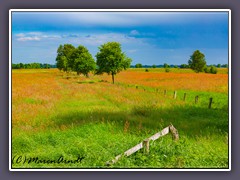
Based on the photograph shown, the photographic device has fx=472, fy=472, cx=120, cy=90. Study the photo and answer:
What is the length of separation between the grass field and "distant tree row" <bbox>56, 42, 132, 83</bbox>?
0.23m

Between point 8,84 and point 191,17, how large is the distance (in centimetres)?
499

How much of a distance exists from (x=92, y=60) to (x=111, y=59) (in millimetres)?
525

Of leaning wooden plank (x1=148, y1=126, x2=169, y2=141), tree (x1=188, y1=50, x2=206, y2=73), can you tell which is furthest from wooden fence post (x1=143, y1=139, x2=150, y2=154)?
tree (x1=188, y1=50, x2=206, y2=73)

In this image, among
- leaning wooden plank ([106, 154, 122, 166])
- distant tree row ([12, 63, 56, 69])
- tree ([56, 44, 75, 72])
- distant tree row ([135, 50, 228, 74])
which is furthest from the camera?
distant tree row ([135, 50, 228, 74])

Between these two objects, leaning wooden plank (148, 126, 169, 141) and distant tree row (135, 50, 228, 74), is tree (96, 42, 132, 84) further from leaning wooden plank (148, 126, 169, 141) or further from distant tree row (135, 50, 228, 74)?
leaning wooden plank (148, 126, 169, 141)

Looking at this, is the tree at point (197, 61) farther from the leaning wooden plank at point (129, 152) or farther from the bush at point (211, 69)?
the leaning wooden plank at point (129, 152)

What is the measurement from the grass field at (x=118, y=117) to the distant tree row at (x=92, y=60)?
0.75 feet

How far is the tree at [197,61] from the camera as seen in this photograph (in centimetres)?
1250

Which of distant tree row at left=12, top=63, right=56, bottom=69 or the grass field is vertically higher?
distant tree row at left=12, top=63, right=56, bottom=69

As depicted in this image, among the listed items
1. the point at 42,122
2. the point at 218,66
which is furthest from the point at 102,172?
the point at 218,66

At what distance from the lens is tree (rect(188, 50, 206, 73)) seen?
12.5 meters

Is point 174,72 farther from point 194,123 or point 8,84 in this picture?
point 8,84

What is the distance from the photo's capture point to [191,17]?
12.2m

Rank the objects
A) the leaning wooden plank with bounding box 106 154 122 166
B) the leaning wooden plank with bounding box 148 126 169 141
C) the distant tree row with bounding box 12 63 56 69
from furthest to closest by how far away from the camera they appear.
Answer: the distant tree row with bounding box 12 63 56 69, the leaning wooden plank with bounding box 148 126 169 141, the leaning wooden plank with bounding box 106 154 122 166
